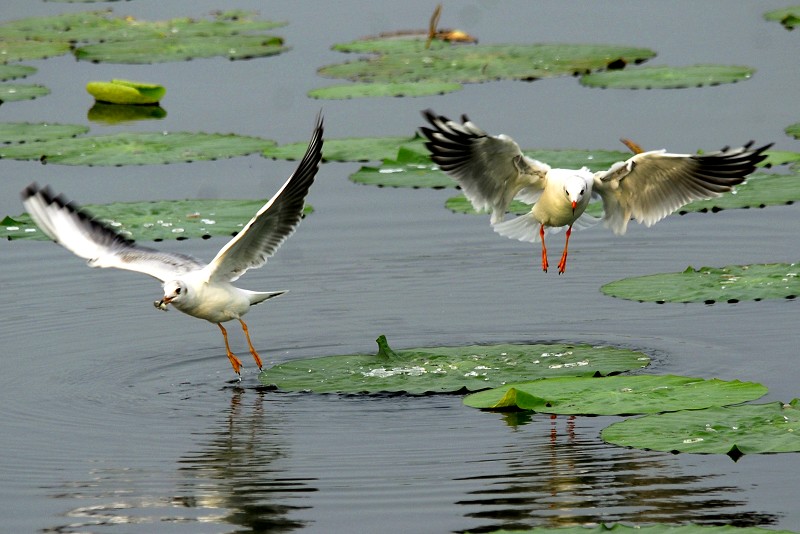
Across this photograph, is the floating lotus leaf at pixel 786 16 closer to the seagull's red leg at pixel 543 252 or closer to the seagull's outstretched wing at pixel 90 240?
the seagull's red leg at pixel 543 252

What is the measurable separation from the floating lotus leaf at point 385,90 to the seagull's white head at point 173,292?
8.72 meters

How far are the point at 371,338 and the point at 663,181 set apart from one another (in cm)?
265

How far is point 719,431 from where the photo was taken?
8570 millimetres

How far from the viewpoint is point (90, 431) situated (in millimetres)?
9922

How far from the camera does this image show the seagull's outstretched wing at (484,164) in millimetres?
A: 11523

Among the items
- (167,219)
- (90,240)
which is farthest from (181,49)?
(90,240)

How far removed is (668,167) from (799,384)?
2626 mm

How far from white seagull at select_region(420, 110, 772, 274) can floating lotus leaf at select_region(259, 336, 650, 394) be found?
1.31 m

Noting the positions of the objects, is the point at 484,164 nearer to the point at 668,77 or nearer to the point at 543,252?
the point at 543,252

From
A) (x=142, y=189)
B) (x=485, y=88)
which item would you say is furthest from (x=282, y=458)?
(x=485, y=88)

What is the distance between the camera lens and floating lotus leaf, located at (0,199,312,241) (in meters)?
13.9

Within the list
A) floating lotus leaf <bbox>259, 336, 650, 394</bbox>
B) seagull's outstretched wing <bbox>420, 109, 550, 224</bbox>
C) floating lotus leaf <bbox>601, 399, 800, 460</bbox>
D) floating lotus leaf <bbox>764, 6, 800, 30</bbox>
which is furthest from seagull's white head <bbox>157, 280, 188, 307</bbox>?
floating lotus leaf <bbox>764, 6, 800, 30</bbox>

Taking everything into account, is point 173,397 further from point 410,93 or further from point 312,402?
point 410,93

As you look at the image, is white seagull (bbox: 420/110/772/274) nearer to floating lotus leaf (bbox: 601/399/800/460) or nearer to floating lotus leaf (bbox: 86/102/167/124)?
floating lotus leaf (bbox: 601/399/800/460)
